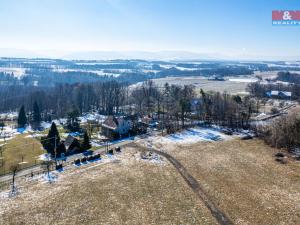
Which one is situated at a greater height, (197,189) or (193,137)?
(193,137)

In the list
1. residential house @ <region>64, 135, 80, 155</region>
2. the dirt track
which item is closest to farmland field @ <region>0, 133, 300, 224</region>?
the dirt track

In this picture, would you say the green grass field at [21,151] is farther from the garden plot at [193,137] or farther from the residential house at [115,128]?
the garden plot at [193,137]

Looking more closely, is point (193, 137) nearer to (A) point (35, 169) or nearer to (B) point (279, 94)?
(A) point (35, 169)

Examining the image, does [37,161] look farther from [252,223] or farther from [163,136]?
[252,223]

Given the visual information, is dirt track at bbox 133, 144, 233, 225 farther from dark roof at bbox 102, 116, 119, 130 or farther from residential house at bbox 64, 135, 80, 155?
residential house at bbox 64, 135, 80, 155

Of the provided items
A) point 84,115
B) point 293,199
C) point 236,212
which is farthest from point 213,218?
point 84,115

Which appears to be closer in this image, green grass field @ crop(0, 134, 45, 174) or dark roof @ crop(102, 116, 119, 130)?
green grass field @ crop(0, 134, 45, 174)

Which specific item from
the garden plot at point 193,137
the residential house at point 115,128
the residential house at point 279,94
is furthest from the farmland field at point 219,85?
the residential house at point 115,128

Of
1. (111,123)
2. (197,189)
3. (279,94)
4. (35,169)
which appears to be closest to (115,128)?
(111,123)
